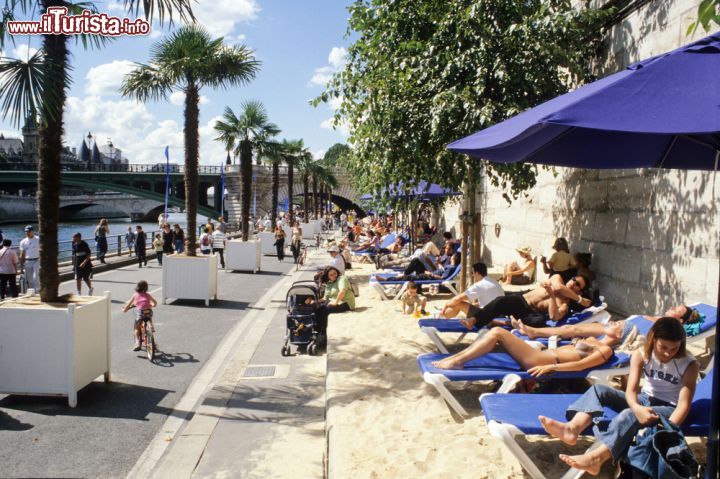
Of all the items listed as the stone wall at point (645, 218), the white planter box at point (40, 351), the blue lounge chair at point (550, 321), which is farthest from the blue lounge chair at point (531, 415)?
the white planter box at point (40, 351)

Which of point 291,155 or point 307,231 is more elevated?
point 291,155

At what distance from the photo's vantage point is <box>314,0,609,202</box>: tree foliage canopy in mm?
8289

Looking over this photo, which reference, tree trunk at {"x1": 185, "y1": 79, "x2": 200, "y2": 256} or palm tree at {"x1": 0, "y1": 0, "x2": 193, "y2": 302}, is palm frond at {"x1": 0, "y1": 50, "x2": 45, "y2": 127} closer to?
palm tree at {"x1": 0, "y1": 0, "x2": 193, "y2": 302}

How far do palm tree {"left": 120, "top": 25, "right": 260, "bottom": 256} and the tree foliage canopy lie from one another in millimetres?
6496

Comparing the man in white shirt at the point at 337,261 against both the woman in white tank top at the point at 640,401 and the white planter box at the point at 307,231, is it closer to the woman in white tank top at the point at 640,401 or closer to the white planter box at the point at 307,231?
the woman in white tank top at the point at 640,401

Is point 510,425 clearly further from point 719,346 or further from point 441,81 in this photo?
point 441,81

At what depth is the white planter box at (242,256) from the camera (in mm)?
18641

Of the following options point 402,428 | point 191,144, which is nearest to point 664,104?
point 402,428

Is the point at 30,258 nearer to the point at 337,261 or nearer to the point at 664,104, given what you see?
the point at 337,261

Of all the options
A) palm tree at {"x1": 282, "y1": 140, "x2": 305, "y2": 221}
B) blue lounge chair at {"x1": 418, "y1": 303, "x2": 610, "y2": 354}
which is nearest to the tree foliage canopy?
blue lounge chair at {"x1": 418, "y1": 303, "x2": 610, "y2": 354}

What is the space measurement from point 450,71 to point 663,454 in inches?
254

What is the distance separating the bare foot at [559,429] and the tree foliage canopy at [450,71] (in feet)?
16.2

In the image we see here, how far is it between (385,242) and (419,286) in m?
11.2

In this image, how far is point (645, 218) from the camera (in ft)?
25.4
